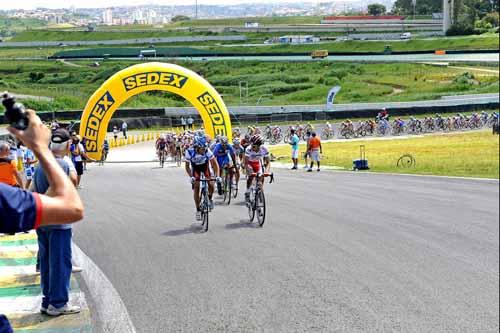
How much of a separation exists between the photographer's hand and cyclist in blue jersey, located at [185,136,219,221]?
10192 millimetres

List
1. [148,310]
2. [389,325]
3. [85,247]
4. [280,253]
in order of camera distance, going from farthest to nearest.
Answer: [85,247], [280,253], [148,310], [389,325]

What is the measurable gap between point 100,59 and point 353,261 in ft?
35.4

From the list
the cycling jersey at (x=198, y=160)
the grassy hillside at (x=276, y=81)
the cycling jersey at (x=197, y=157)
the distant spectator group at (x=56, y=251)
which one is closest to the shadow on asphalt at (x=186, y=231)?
the cycling jersey at (x=198, y=160)

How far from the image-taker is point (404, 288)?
7.88 metres

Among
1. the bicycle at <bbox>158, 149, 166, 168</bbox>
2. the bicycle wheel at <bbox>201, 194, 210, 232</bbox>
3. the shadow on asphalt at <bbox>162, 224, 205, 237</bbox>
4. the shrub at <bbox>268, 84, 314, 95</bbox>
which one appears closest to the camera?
the shadow on asphalt at <bbox>162, 224, 205, 237</bbox>

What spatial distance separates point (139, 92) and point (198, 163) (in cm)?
569

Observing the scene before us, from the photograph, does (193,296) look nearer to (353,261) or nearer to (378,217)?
(353,261)

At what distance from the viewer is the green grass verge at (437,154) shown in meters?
7.07

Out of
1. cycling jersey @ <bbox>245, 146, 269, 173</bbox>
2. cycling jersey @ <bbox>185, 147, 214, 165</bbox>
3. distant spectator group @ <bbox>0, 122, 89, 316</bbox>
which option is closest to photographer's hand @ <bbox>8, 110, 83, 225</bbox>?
distant spectator group @ <bbox>0, 122, 89, 316</bbox>

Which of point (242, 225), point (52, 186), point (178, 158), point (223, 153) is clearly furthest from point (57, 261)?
point (178, 158)

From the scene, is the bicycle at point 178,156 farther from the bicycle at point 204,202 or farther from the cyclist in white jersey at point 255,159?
the bicycle at point 204,202

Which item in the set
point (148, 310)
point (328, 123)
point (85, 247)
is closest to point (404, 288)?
point (148, 310)

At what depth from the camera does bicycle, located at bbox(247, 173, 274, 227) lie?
1333cm

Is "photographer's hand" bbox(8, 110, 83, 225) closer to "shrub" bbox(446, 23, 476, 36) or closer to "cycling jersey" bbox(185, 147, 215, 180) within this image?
"cycling jersey" bbox(185, 147, 215, 180)
